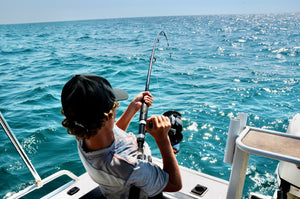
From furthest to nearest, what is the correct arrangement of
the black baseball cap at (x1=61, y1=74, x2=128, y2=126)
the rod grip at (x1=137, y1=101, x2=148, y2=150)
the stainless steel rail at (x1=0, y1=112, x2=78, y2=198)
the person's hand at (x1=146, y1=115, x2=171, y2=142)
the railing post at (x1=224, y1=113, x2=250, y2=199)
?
the stainless steel rail at (x1=0, y1=112, x2=78, y2=198) → the railing post at (x1=224, y1=113, x2=250, y2=199) → the rod grip at (x1=137, y1=101, x2=148, y2=150) → the person's hand at (x1=146, y1=115, x2=171, y2=142) → the black baseball cap at (x1=61, y1=74, x2=128, y2=126)

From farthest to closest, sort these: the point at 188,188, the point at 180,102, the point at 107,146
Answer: the point at 180,102
the point at 188,188
the point at 107,146

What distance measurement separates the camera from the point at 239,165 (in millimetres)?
1600

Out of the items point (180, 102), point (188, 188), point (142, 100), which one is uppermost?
point (142, 100)

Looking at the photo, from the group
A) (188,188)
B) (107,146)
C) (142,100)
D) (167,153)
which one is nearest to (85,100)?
(107,146)

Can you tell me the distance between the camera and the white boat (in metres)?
A: 1.37

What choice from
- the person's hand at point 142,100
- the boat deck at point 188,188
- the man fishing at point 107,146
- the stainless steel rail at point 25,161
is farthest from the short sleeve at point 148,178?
the stainless steel rail at point 25,161

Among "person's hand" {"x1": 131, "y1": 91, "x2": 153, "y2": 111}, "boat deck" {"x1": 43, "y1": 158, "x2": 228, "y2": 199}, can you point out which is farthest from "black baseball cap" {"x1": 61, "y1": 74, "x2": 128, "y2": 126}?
"boat deck" {"x1": 43, "y1": 158, "x2": 228, "y2": 199}

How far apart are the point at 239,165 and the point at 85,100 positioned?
112cm

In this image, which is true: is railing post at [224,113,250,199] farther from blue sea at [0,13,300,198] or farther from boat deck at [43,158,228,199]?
blue sea at [0,13,300,198]

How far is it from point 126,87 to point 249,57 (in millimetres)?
7994

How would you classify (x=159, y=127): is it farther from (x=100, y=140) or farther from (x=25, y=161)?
(x=25, y=161)

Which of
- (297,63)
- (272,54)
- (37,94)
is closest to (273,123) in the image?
(37,94)

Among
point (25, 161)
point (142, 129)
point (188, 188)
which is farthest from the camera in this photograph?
point (188, 188)

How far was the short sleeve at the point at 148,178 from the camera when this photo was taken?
1.21 meters
